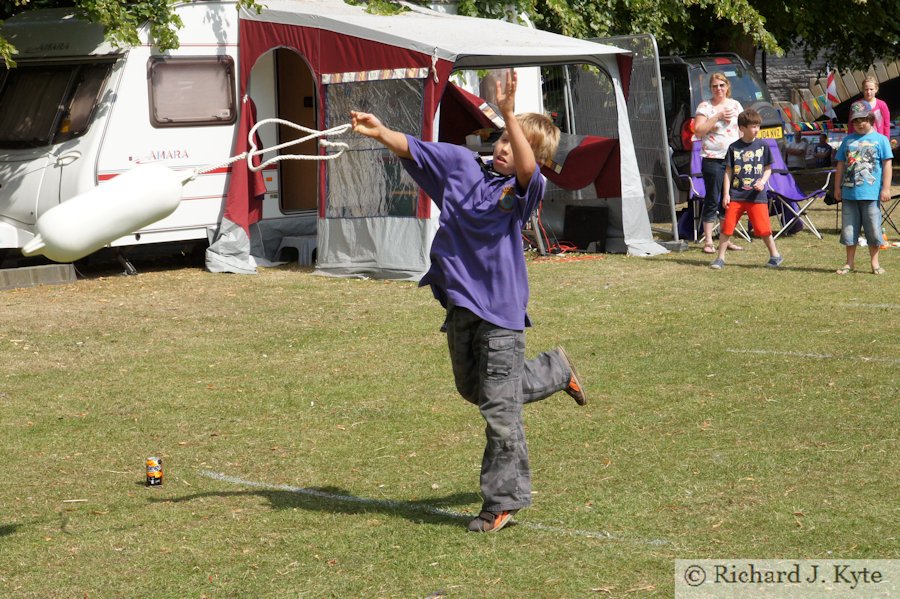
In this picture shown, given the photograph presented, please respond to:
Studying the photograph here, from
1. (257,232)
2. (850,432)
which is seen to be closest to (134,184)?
(850,432)

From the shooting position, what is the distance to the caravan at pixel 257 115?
40.5ft

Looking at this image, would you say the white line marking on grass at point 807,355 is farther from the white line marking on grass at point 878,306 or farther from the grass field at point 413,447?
the white line marking on grass at point 878,306

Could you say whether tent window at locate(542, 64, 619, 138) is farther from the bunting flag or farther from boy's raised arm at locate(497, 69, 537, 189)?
the bunting flag

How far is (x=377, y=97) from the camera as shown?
12.6 m

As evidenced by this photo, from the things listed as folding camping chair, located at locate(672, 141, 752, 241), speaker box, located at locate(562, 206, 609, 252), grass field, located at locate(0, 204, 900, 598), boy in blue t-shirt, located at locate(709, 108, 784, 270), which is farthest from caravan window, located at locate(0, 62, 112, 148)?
folding camping chair, located at locate(672, 141, 752, 241)

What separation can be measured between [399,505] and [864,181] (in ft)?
24.8

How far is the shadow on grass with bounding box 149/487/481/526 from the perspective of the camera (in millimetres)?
5213

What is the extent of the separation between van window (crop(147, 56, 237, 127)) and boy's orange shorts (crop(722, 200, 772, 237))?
17.9 feet

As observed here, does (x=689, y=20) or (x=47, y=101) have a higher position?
(x=689, y=20)

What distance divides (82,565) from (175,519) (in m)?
0.57

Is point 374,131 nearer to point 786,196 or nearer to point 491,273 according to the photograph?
point 491,273

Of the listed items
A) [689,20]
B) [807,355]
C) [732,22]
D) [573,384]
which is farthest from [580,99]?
[573,384]

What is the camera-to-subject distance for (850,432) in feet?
20.4

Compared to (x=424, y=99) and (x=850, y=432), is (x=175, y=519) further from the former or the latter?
(x=424, y=99)
